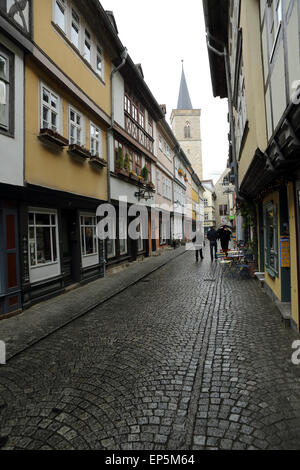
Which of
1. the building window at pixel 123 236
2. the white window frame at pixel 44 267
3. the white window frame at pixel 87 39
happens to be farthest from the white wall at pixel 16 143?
the building window at pixel 123 236

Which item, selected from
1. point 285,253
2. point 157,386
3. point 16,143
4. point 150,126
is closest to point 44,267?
point 16,143

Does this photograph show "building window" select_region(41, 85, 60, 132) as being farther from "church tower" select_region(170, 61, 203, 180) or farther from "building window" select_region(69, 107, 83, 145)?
"church tower" select_region(170, 61, 203, 180)

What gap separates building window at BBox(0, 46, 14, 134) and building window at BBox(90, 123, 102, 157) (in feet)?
14.2

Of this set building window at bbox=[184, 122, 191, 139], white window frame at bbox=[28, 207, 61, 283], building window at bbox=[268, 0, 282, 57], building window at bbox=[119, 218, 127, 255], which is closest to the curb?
white window frame at bbox=[28, 207, 61, 283]

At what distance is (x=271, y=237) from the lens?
7.68 m

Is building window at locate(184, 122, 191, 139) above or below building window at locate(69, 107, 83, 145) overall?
above

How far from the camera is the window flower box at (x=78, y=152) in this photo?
8789 mm

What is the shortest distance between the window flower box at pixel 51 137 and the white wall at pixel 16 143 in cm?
68

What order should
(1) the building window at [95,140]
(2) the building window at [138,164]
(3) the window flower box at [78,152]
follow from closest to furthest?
(3) the window flower box at [78,152] → (1) the building window at [95,140] → (2) the building window at [138,164]

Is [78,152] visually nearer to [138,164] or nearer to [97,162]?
[97,162]

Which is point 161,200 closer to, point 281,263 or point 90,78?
point 90,78

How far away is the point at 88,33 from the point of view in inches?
403

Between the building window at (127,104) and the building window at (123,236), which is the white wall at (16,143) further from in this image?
the building window at (127,104)

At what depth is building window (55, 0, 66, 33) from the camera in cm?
828
